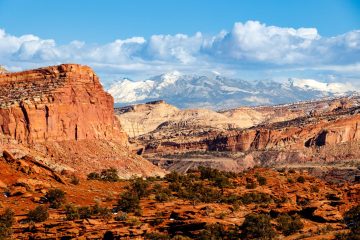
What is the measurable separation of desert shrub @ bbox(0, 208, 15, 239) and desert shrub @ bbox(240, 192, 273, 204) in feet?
61.8

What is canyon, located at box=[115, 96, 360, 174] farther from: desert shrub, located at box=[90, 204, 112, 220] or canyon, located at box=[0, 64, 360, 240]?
desert shrub, located at box=[90, 204, 112, 220]

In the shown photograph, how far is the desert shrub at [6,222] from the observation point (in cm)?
4138

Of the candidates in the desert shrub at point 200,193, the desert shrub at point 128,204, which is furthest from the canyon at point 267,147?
the desert shrub at point 128,204

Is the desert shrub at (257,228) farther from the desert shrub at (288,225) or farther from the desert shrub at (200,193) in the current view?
the desert shrub at (200,193)

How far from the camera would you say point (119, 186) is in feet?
218

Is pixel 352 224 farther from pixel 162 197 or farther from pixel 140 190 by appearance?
A: pixel 140 190

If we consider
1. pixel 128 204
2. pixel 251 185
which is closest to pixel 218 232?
pixel 128 204

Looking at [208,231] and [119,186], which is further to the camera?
[119,186]

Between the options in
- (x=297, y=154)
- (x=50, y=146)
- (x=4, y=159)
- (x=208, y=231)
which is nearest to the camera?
(x=208, y=231)

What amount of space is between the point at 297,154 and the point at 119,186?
9878cm

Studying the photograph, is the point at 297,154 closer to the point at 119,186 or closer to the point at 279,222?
the point at 119,186

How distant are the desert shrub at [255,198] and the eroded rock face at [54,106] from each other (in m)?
35.3

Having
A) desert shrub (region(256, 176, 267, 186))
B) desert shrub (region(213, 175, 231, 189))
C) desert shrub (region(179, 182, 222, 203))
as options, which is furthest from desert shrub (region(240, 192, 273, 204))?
desert shrub (region(256, 176, 267, 186))

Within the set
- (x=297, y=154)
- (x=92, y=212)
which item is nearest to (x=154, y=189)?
(x=92, y=212)
